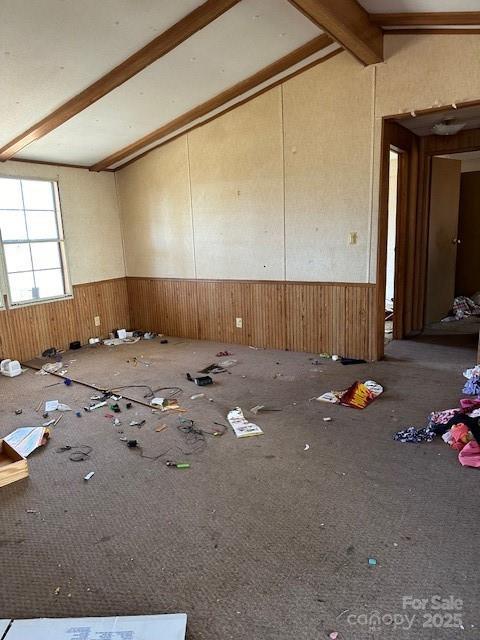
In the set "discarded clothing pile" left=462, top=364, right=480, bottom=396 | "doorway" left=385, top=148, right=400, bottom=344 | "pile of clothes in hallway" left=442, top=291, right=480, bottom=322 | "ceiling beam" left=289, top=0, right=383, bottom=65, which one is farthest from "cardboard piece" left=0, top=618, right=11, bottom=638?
"pile of clothes in hallway" left=442, top=291, right=480, bottom=322

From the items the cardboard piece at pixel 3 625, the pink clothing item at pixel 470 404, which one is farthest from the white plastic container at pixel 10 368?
the pink clothing item at pixel 470 404

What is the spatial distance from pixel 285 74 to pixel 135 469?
4.17 m

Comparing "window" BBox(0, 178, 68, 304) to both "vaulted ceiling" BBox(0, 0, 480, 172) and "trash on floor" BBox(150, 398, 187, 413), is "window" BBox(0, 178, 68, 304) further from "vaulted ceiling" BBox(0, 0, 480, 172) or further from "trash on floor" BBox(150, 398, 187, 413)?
"trash on floor" BBox(150, 398, 187, 413)

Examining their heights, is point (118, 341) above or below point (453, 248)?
below

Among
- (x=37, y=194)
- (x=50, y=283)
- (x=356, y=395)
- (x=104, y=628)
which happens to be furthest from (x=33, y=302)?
(x=104, y=628)

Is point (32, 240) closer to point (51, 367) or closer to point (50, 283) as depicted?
point (50, 283)

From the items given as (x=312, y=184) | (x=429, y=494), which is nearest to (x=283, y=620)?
(x=429, y=494)

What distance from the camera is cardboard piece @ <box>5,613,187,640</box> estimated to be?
1587mm

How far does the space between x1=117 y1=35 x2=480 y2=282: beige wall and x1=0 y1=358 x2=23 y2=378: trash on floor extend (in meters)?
2.34

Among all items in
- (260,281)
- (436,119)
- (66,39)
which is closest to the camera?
(66,39)

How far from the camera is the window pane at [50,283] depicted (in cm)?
552

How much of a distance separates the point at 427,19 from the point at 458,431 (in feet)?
10.7

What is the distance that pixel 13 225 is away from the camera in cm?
517

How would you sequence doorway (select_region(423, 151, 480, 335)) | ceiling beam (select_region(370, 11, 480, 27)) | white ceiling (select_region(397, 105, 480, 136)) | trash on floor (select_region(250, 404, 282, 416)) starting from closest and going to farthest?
ceiling beam (select_region(370, 11, 480, 27)), trash on floor (select_region(250, 404, 282, 416)), white ceiling (select_region(397, 105, 480, 136)), doorway (select_region(423, 151, 480, 335))
